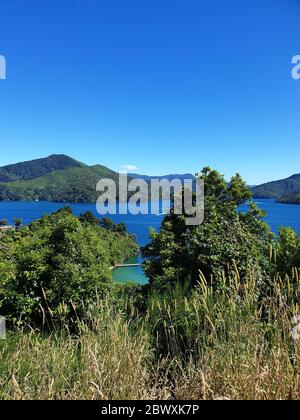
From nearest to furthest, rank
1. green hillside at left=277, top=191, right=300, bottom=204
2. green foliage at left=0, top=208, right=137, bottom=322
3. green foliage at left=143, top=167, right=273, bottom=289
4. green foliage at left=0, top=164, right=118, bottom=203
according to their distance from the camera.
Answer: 1. green foliage at left=143, top=167, right=273, bottom=289
2. green foliage at left=0, top=208, right=137, bottom=322
3. green hillside at left=277, top=191, right=300, bottom=204
4. green foliage at left=0, top=164, right=118, bottom=203

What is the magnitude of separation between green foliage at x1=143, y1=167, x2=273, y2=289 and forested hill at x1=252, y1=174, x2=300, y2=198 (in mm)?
139707

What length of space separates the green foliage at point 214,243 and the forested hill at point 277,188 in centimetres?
13971

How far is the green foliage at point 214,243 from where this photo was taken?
19.9 ft

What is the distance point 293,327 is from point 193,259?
5044mm

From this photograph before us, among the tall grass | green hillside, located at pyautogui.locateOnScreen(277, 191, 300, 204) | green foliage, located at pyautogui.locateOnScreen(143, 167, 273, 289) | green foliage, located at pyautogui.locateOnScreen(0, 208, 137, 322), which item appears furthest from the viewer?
green hillside, located at pyautogui.locateOnScreen(277, 191, 300, 204)

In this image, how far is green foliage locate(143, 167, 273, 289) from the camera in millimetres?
6066

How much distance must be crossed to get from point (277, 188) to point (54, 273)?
163 meters

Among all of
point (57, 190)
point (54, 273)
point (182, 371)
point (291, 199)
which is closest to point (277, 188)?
point (291, 199)

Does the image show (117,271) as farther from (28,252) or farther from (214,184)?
(28,252)

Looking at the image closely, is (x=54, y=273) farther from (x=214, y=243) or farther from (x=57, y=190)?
(x=57, y=190)

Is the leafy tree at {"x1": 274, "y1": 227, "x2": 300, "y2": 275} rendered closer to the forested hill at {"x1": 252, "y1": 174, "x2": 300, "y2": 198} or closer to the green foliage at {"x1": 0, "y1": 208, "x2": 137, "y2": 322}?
the green foliage at {"x1": 0, "y1": 208, "x2": 137, "y2": 322}

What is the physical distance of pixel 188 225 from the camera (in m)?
11.5

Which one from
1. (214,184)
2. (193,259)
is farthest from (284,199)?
(193,259)

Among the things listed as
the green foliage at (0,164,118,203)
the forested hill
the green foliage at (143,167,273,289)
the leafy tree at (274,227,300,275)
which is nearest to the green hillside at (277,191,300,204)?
the forested hill
